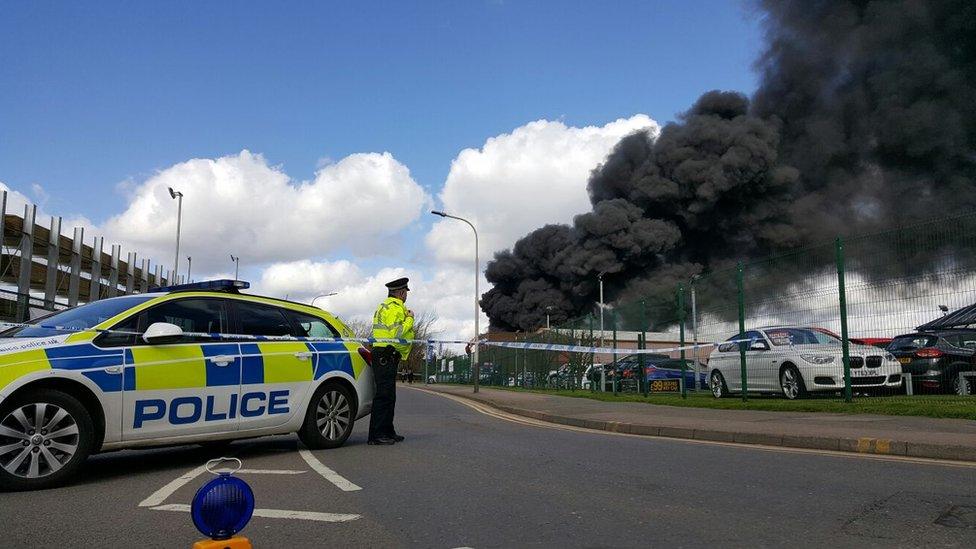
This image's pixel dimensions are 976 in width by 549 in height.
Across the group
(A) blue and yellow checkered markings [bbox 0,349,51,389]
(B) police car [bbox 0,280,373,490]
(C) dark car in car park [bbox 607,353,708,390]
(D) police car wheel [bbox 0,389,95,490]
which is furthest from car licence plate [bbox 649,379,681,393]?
A: (A) blue and yellow checkered markings [bbox 0,349,51,389]

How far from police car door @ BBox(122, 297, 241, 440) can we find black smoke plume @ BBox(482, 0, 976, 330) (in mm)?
43840

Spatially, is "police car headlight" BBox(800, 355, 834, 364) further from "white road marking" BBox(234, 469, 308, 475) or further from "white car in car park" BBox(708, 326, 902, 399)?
"white road marking" BBox(234, 469, 308, 475)

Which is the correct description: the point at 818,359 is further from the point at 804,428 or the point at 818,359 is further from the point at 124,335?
the point at 124,335

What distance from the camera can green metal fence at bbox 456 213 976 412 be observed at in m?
11.2

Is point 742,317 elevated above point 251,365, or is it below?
above

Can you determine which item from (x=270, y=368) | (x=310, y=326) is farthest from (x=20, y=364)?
(x=310, y=326)

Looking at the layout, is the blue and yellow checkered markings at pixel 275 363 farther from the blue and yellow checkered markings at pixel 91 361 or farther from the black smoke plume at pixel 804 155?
the black smoke plume at pixel 804 155

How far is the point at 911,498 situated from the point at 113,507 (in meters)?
5.08

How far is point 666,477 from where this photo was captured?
607cm

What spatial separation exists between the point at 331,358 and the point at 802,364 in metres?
9.01

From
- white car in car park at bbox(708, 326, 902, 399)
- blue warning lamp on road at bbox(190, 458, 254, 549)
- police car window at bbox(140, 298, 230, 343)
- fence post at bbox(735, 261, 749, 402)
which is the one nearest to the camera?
blue warning lamp on road at bbox(190, 458, 254, 549)

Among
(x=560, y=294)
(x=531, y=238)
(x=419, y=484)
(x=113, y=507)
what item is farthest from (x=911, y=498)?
(x=531, y=238)

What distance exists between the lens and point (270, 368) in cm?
733

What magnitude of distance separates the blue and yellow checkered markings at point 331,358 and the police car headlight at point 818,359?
8670 mm
